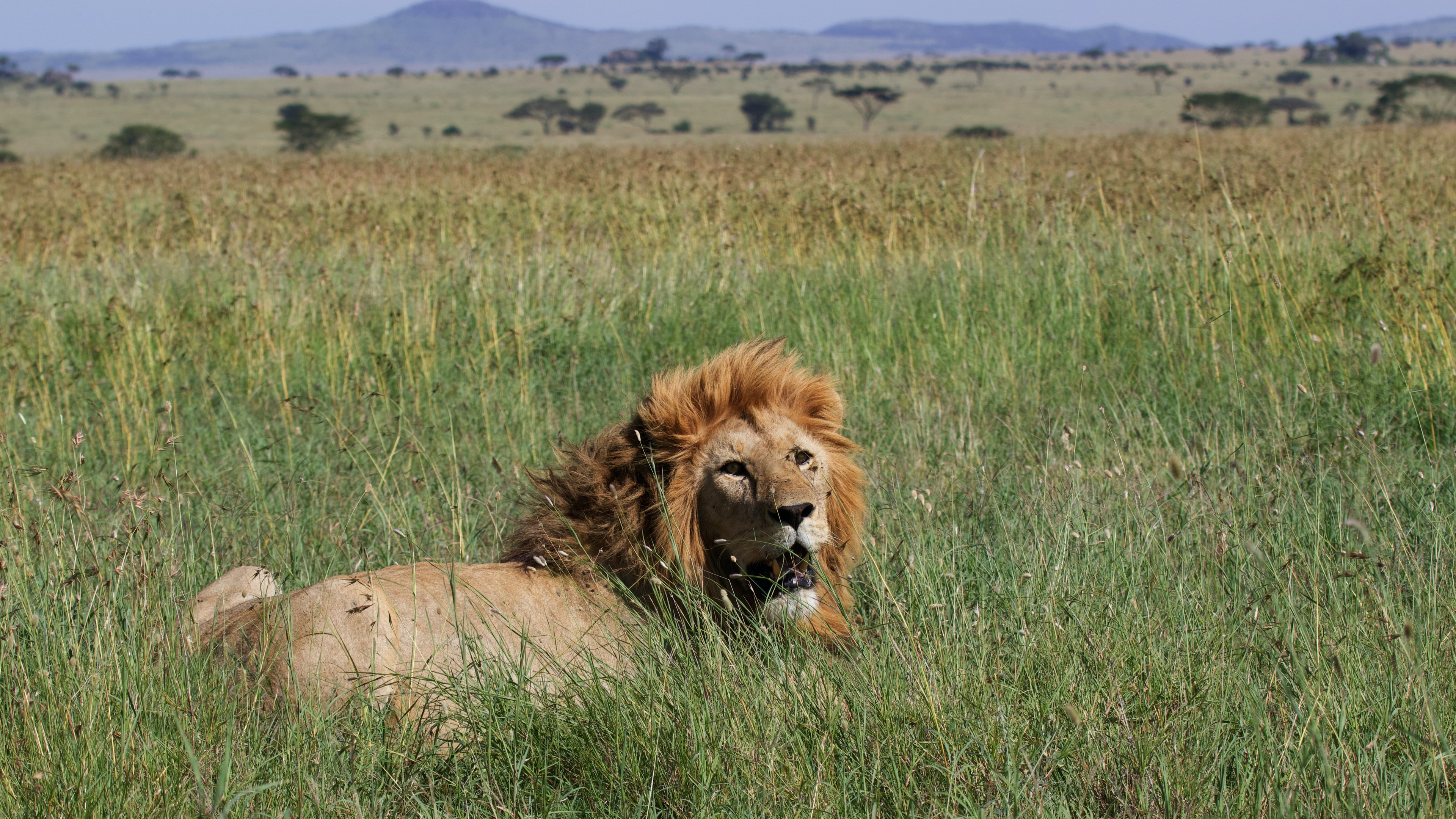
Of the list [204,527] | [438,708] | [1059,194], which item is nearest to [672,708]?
[438,708]

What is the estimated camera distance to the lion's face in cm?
272

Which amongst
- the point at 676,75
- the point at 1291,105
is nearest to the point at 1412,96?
the point at 1291,105

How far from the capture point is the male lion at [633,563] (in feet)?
8.50

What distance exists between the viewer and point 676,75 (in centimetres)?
10494

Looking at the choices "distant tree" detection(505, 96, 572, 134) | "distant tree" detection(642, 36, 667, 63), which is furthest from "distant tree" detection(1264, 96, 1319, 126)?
"distant tree" detection(642, 36, 667, 63)

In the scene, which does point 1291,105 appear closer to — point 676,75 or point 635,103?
point 635,103

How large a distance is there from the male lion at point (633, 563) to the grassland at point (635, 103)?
1294 inches

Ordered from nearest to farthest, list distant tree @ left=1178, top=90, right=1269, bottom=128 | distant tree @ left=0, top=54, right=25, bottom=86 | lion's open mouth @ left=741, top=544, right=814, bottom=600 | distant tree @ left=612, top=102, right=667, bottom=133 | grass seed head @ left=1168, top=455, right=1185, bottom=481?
grass seed head @ left=1168, top=455, right=1185, bottom=481 < lion's open mouth @ left=741, top=544, right=814, bottom=600 < distant tree @ left=1178, top=90, right=1269, bottom=128 < distant tree @ left=612, top=102, right=667, bottom=133 < distant tree @ left=0, top=54, right=25, bottom=86

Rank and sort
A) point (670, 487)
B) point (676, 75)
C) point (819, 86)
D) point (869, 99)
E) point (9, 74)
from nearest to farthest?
point (670, 487) < point (869, 99) < point (819, 86) < point (9, 74) < point (676, 75)

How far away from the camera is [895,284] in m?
6.63

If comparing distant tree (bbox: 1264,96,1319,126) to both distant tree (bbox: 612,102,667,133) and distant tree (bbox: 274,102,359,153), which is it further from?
distant tree (bbox: 274,102,359,153)

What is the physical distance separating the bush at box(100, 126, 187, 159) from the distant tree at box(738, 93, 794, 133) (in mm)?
30803

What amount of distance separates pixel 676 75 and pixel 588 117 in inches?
1812

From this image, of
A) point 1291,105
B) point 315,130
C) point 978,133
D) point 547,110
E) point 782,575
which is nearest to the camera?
point 782,575
